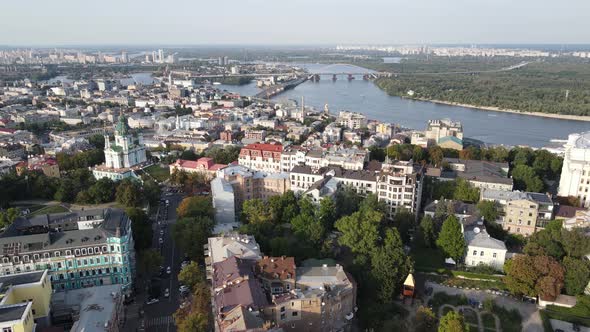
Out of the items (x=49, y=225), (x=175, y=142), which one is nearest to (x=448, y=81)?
(x=175, y=142)

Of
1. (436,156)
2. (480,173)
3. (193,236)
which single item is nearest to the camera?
(193,236)

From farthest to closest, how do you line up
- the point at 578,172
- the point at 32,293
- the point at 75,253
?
the point at 578,172 → the point at 75,253 → the point at 32,293

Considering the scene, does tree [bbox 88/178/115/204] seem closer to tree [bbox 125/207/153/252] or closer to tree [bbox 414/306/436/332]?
tree [bbox 125/207/153/252]

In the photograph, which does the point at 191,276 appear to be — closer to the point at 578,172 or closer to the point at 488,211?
the point at 488,211

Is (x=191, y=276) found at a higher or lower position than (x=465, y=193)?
lower

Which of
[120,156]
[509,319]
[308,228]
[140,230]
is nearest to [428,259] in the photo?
[509,319]

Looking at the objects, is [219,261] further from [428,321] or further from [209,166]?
[209,166]
